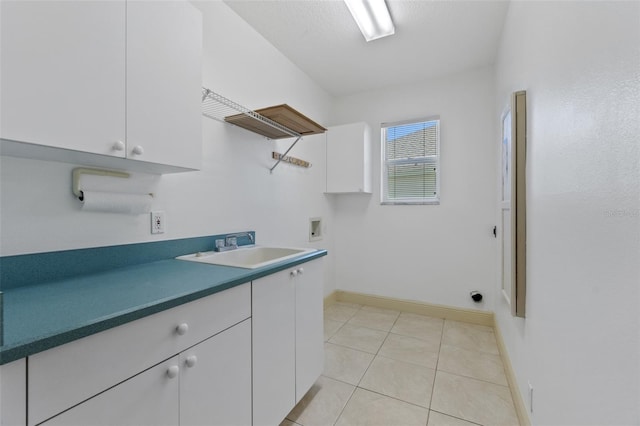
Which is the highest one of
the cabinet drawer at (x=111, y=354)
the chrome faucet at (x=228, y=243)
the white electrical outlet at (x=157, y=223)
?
the white electrical outlet at (x=157, y=223)

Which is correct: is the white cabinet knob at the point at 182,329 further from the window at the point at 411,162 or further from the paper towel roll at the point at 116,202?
the window at the point at 411,162

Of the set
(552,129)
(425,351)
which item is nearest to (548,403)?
(552,129)

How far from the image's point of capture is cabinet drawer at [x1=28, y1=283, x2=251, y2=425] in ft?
2.05

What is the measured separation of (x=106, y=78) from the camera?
1.00m

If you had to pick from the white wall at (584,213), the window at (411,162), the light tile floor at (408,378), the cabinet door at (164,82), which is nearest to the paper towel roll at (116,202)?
the cabinet door at (164,82)

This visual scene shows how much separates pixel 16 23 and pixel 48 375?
998 mm

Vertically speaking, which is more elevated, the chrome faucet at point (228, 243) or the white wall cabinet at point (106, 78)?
the white wall cabinet at point (106, 78)

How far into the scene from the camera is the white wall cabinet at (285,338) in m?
1.27

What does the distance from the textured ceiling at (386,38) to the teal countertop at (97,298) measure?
192 centimetres

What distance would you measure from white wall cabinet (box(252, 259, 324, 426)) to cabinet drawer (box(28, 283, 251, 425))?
274 millimetres

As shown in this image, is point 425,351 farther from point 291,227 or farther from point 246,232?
point 246,232

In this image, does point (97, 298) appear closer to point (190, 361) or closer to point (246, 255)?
point (190, 361)

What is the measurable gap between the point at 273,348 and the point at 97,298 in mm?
801

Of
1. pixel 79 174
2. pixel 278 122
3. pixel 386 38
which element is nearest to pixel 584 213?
pixel 278 122
